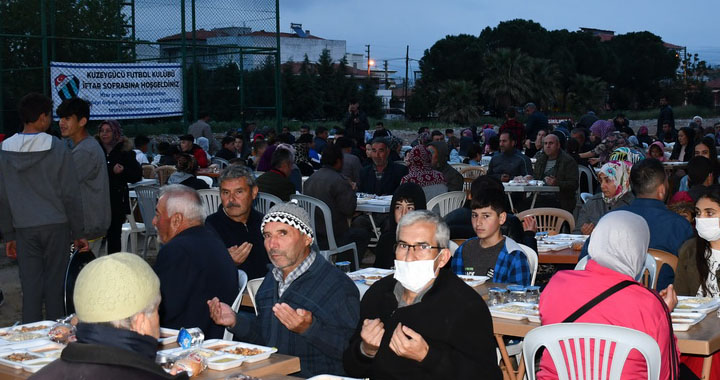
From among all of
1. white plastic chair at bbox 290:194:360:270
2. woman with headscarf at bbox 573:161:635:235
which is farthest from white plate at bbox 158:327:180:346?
woman with headscarf at bbox 573:161:635:235

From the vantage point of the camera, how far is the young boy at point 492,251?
558 centimetres

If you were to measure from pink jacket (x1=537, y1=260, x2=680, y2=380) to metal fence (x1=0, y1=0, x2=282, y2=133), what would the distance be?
1288 centimetres

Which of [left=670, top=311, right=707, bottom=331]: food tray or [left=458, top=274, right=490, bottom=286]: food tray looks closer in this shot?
[left=670, top=311, right=707, bottom=331]: food tray

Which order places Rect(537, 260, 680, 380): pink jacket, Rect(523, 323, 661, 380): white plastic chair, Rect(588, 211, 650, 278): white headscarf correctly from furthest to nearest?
Rect(588, 211, 650, 278): white headscarf < Rect(537, 260, 680, 380): pink jacket < Rect(523, 323, 661, 380): white plastic chair

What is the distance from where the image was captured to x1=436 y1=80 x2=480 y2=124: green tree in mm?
54531

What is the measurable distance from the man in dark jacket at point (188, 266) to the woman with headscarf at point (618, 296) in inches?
66.7

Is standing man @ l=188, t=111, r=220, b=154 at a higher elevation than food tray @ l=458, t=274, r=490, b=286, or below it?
higher

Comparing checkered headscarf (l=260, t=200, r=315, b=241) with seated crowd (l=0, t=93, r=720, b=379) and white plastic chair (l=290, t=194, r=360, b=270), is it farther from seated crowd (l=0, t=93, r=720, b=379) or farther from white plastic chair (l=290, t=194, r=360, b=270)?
white plastic chair (l=290, t=194, r=360, b=270)

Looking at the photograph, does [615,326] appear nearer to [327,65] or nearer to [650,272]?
[650,272]

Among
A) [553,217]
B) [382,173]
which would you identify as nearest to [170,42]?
[382,173]

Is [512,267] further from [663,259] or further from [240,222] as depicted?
[240,222]

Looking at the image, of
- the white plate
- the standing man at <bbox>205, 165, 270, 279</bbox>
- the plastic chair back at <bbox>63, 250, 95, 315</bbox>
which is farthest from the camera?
the standing man at <bbox>205, 165, 270, 279</bbox>

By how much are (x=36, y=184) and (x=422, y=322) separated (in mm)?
3893

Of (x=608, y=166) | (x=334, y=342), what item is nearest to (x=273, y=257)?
(x=334, y=342)
